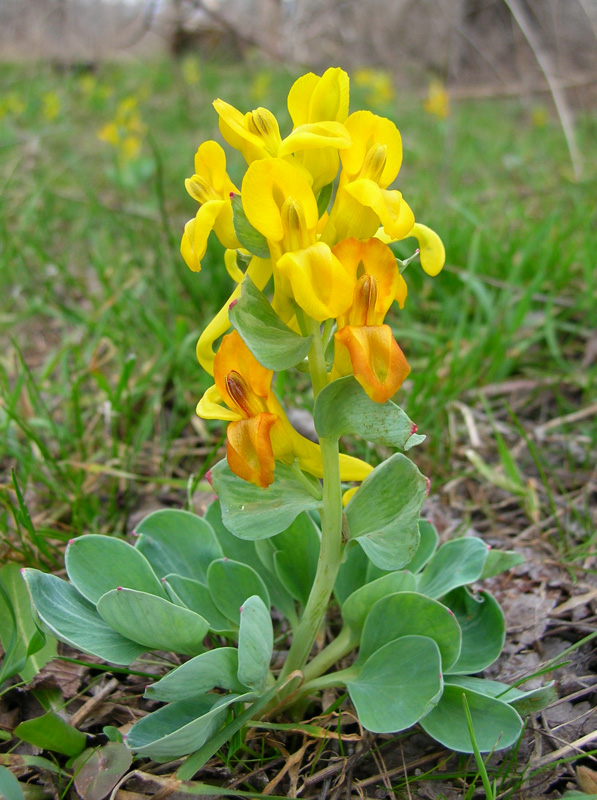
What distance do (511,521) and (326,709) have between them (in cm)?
101

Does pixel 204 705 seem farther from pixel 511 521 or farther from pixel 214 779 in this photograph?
pixel 511 521

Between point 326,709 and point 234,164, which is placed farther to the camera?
point 234,164

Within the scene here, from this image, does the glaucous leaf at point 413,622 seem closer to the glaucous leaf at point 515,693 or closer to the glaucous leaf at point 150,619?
the glaucous leaf at point 515,693

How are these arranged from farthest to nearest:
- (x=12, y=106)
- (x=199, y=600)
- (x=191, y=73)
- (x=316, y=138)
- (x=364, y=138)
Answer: (x=191, y=73) < (x=12, y=106) < (x=199, y=600) < (x=364, y=138) < (x=316, y=138)

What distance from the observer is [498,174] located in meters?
5.77

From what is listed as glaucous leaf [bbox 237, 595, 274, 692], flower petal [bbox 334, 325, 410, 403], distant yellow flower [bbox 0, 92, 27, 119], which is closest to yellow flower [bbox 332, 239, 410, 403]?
flower petal [bbox 334, 325, 410, 403]

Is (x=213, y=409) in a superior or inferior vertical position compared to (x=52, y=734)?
superior

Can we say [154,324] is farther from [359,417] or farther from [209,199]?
[359,417]

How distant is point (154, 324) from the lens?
9.05ft

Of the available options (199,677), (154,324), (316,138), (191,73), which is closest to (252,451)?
(199,677)

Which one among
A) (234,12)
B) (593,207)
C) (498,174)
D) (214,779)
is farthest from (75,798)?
(234,12)

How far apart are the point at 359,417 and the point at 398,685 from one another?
0.58 m

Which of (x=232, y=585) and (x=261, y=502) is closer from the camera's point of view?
(x=261, y=502)

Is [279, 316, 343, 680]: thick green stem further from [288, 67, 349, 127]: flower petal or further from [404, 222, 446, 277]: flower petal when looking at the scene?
[288, 67, 349, 127]: flower petal
